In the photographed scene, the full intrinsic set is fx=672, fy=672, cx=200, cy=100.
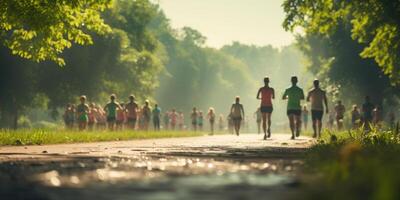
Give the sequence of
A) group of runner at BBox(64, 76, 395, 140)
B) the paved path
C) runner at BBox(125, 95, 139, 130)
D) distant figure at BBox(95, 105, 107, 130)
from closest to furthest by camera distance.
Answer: the paved path, group of runner at BBox(64, 76, 395, 140), runner at BBox(125, 95, 139, 130), distant figure at BBox(95, 105, 107, 130)

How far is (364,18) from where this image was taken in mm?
20219

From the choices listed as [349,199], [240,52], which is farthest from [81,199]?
[240,52]

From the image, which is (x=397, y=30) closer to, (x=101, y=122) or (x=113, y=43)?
(x=101, y=122)

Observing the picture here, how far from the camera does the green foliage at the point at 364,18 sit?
19.5 meters

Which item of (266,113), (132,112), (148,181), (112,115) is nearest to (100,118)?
(132,112)

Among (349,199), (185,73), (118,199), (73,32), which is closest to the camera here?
(349,199)

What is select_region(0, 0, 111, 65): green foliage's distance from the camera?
16.4m

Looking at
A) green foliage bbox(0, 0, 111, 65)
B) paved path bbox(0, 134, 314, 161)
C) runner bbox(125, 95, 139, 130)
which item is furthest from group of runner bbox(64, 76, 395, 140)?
green foliage bbox(0, 0, 111, 65)

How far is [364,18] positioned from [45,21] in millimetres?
9497

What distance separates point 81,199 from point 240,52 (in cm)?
17930

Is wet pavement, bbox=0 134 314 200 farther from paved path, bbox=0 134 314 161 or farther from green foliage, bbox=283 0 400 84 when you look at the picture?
green foliage, bbox=283 0 400 84

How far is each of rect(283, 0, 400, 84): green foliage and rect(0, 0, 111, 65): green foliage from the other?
5.72 metres

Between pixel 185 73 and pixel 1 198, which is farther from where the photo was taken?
pixel 185 73

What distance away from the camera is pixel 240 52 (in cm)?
18250
